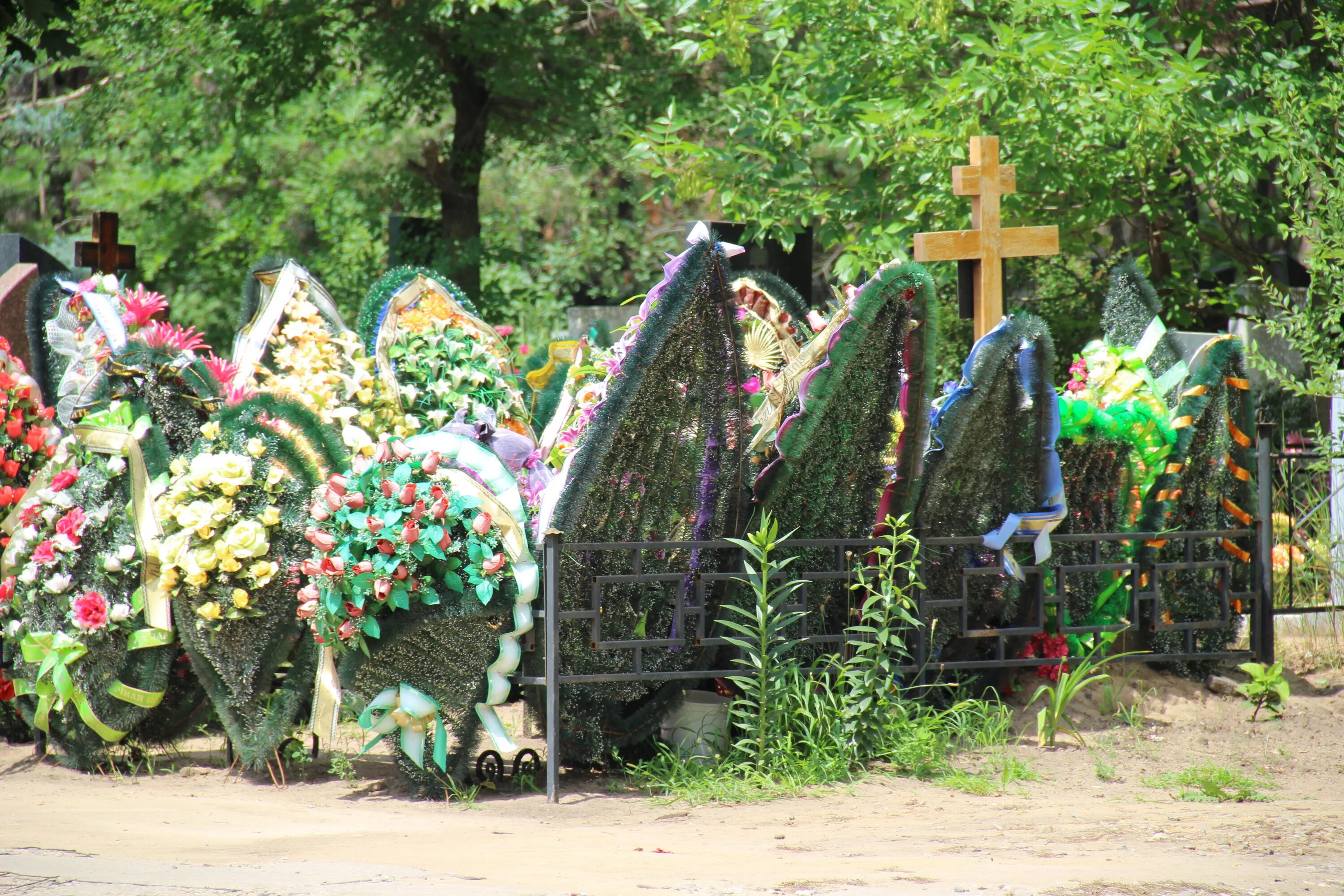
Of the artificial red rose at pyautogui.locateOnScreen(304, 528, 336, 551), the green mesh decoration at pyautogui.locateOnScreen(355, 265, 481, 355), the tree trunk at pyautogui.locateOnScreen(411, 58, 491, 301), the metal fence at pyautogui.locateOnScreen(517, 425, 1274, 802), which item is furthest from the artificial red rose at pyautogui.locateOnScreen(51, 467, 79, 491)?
the tree trunk at pyautogui.locateOnScreen(411, 58, 491, 301)

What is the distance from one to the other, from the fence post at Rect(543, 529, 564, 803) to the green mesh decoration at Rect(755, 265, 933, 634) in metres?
0.90

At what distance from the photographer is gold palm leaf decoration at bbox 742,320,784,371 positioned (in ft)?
19.5

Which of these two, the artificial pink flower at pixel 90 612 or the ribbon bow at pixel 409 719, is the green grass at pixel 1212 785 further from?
the artificial pink flower at pixel 90 612

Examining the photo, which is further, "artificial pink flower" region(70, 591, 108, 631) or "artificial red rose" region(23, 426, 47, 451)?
"artificial red rose" region(23, 426, 47, 451)

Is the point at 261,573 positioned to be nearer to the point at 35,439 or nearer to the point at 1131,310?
the point at 35,439

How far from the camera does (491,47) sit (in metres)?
12.3

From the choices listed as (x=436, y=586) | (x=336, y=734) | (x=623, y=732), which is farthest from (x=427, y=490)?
(x=336, y=734)

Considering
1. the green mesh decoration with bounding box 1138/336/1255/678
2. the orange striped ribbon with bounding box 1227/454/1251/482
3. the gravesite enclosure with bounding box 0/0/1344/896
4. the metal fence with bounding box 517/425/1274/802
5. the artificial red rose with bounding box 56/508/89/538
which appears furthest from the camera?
the orange striped ribbon with bounding box 1227/454/1251/482

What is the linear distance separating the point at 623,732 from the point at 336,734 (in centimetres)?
157

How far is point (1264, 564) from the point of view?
6242 mm

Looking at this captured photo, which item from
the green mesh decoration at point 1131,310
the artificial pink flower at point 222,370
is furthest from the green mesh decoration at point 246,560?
the green mesh decoration at point 1131,310

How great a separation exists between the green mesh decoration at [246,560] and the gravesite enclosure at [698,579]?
0.05 ft

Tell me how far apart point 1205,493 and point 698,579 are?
2.60 m

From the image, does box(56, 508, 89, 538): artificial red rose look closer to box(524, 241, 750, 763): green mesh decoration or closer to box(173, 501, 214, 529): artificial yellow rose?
box(173, 501, 214, 529): artificial yellow rose
